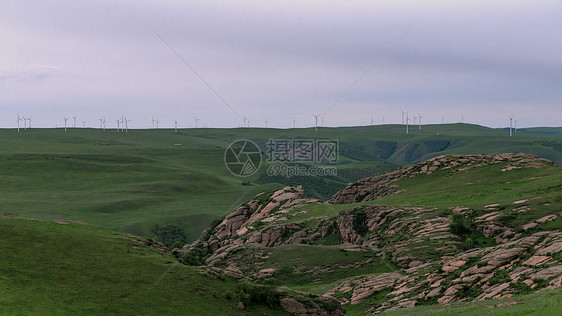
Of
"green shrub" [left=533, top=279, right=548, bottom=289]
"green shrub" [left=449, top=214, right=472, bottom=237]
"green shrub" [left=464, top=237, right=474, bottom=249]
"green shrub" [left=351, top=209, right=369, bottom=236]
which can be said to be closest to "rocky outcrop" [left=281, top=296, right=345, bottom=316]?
"green shrub" [left=533, top=279, right=548, bottom=289]

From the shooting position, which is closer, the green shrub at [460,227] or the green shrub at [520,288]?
the green shrub at [520,288]

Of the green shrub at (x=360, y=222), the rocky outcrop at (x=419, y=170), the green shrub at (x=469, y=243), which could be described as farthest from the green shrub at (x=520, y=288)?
the rocky outcrop at (x=419, y=170)

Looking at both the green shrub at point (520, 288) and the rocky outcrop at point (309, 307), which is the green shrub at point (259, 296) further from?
the green shrub at point (520, 288)

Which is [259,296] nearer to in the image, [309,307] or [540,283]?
[309,307]

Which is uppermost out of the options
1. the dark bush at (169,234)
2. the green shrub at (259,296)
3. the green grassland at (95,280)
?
the green grassland at (95,280)

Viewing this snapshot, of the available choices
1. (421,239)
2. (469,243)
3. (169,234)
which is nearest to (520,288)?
(469,243)

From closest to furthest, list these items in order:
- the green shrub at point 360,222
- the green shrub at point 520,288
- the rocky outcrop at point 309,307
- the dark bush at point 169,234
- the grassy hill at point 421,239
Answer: the green shrub at point 520,288
the grassy hill at point 421,239
the rocky outcrop at point 309,307
the green shrub at point 360,222
the dark bush at point 169,234

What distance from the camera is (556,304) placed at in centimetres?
3130

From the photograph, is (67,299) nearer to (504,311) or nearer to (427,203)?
(504,311)

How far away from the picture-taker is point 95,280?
49.9 metres

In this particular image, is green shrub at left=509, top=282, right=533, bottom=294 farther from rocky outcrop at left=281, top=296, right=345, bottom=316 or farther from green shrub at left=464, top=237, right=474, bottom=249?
green shrub at left=464, top=237, right=474, bottom=249

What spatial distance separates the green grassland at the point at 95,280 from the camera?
45.1m

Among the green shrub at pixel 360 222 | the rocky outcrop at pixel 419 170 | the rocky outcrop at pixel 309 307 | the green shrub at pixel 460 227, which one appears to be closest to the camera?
the rocky outcrop at pixel 309 307

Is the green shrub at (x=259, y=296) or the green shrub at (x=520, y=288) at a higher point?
the green shrub at (x=520, y=288)
